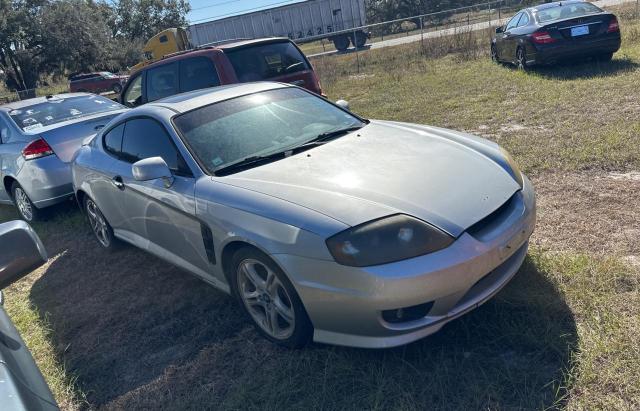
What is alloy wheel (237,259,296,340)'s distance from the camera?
2.96 meters

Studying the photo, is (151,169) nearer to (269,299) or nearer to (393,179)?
(269,299)

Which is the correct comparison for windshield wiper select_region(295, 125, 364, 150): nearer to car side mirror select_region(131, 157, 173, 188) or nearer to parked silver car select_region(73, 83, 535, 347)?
parked silver car select_region(73, 83, 535, 347)

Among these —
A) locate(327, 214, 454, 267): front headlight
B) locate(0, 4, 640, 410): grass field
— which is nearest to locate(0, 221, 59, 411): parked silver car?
locate(0, 4, 640, 410): grass field

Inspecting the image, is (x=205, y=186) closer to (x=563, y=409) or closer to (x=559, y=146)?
(x=563, y=409)

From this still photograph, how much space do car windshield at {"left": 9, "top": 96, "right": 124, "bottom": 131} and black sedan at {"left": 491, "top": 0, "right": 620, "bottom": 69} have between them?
24.2 ft

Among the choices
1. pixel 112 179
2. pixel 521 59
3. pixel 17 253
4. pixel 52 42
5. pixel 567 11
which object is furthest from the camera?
pixel 52 42

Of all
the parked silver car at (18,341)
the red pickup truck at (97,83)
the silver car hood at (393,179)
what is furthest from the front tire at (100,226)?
the red pickup truck at (97,83)

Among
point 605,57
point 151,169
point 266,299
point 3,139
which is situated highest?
point 3,139

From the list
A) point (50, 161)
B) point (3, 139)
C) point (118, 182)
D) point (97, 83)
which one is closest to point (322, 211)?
point (118, 182)

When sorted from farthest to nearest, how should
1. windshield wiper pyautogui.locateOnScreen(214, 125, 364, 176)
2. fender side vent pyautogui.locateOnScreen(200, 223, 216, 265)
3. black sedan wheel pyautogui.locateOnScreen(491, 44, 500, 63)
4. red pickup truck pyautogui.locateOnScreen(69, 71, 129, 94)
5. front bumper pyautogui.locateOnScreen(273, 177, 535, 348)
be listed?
red pickup truck pyautogui.locateOnScreen(69, 71, 129, 94)
black sedan wheel pyautogui.locateOnScreen(491, 44, 500, 63)
windshield wiper pyautogui.locateOnScreen(214, 125, 364, 176)
fender side vent pyautogui.locateOnScreen(200, 223, 216, 265)
front bumper pyautogui.locateOnScreen(273, 177, 535, 348)

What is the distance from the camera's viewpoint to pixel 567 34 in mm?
9305

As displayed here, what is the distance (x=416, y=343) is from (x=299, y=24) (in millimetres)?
31351

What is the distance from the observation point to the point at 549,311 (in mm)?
2973

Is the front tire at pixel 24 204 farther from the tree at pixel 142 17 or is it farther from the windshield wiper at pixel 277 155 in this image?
the tree at pixel 142 17
